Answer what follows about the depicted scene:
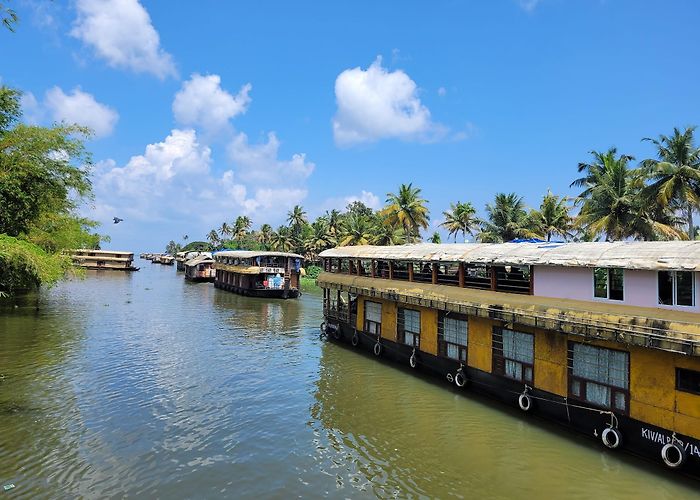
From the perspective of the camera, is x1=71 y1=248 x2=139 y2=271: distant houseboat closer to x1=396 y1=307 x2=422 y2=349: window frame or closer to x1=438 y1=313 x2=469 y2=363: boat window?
x1=396 y1=307 x2=422 y2=349: window frame

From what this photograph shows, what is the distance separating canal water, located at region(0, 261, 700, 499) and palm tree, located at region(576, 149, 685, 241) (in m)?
19.6

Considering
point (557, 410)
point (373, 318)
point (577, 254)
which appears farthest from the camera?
point (373, 318)

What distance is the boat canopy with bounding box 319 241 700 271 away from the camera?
11.8 meters

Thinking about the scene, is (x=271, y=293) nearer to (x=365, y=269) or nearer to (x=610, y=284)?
(x=365, y=269)

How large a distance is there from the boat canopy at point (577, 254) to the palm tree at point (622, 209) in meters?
16.3

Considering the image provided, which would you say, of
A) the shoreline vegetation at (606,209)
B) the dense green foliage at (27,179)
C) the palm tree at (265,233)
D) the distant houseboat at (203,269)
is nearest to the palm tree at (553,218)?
the shoreline vegetation at (606,209)

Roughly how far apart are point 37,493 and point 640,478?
1444 centimetres

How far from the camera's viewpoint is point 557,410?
1392 centimetres

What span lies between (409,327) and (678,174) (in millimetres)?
19678

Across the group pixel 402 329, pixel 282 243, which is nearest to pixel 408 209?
pixel 402 329

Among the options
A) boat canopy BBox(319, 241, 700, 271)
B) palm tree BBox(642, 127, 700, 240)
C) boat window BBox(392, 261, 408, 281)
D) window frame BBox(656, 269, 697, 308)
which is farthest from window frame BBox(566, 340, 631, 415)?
palm tree BBox(642, 127, 700, 240)

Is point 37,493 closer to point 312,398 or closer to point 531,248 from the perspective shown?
point 312,398

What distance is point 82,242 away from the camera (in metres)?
40.6

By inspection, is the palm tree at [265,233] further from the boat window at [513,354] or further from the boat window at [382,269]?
the boat window at [513,354]
